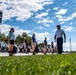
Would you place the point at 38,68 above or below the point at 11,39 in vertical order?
below

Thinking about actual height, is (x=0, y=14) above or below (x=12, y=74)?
above

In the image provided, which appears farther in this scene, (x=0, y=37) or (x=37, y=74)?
(x=0, y=37)

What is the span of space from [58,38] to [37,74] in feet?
49.2

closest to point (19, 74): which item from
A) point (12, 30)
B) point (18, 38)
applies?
point (12, 30)

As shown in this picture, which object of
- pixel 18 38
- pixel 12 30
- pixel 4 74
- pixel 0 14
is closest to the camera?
pixel 4 74

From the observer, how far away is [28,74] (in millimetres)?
3623

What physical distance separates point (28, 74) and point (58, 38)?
590 inches

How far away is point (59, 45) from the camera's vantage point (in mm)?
18375

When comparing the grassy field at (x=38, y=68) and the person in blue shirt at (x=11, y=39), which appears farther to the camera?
the person in blue shirt at (x=11, y=39)

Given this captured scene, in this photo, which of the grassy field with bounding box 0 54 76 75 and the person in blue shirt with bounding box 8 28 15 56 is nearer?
the grassy field with bounding box 0 54 76 75

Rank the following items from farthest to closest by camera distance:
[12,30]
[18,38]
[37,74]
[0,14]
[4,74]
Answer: [18,38] → [0,14] → [12,30] → [4,74] → [37,74]

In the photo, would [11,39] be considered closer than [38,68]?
No

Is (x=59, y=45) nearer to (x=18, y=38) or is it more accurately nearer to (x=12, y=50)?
(x=12, y=50)

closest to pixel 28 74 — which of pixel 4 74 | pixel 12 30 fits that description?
pixel 4 74
